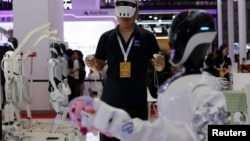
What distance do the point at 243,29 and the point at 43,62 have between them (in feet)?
28.5

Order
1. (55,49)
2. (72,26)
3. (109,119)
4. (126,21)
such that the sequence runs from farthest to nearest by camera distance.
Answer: (72,26)
(55,49)
(126,21)
(109,119)

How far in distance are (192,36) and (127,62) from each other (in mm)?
1288

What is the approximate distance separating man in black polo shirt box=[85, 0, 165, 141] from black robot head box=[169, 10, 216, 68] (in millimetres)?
1122

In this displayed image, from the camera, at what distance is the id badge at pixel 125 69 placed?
111 inches

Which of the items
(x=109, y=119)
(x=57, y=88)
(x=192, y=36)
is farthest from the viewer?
(x=57, y=88)

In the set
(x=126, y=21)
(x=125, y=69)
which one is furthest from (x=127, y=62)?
(x=126, y=21)

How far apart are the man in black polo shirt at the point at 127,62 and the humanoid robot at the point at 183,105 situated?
44.9 inches

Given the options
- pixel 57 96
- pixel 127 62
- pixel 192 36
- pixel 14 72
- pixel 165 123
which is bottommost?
pixel 57 96

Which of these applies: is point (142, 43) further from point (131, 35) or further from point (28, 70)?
point (28, 70)

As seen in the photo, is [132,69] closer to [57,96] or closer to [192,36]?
[192,36]

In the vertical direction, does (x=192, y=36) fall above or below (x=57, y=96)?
above

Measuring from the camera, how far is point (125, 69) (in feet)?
9.25

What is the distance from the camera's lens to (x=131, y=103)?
283 centimetres

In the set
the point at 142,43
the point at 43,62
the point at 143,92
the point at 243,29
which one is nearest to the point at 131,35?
the point at 142,43
